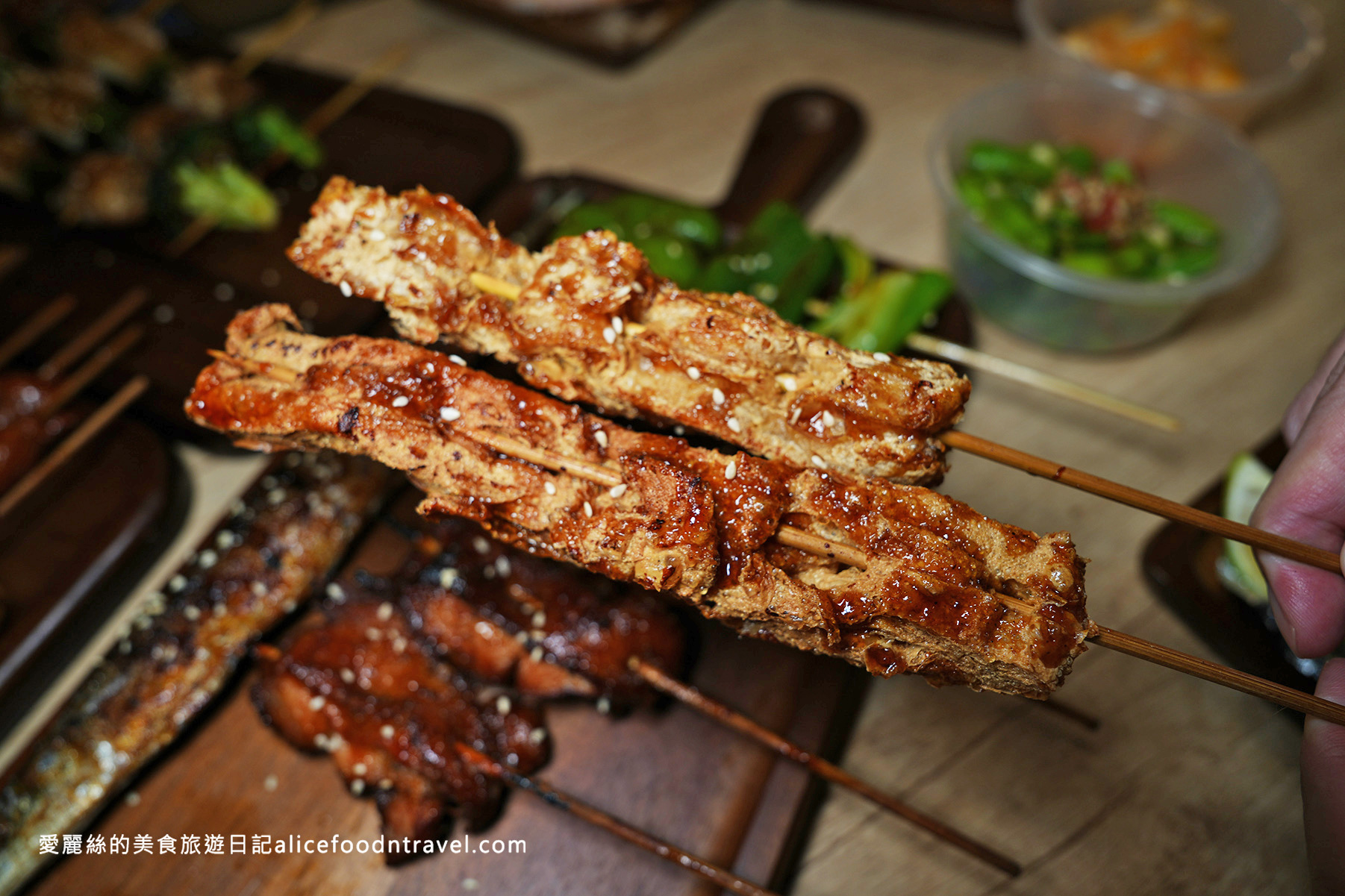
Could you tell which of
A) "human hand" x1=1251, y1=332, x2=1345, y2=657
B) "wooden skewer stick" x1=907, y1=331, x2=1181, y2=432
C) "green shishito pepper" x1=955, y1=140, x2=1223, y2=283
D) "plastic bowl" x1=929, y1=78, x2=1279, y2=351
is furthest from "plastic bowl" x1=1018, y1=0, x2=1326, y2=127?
"human hand" x1=1251, y1=332, x2=1345, y2=657

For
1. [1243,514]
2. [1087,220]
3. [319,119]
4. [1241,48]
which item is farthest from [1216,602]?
[319,119]

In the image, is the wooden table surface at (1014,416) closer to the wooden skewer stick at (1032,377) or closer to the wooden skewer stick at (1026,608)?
the wooden skewer stick at (1032,377)

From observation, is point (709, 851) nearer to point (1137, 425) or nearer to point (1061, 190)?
point (1137, 425)

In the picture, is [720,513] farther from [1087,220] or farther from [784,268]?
[1087,220]

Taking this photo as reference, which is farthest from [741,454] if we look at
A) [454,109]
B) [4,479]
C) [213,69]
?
[213,69]

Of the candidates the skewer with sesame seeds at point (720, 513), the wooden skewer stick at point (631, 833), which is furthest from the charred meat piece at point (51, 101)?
the wooden skewer stick at point (631, 833)

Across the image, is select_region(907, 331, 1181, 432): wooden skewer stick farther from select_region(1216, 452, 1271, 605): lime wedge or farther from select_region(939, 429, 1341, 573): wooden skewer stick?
select_region(939, 429, 1341, 573): wooden skewer stick
